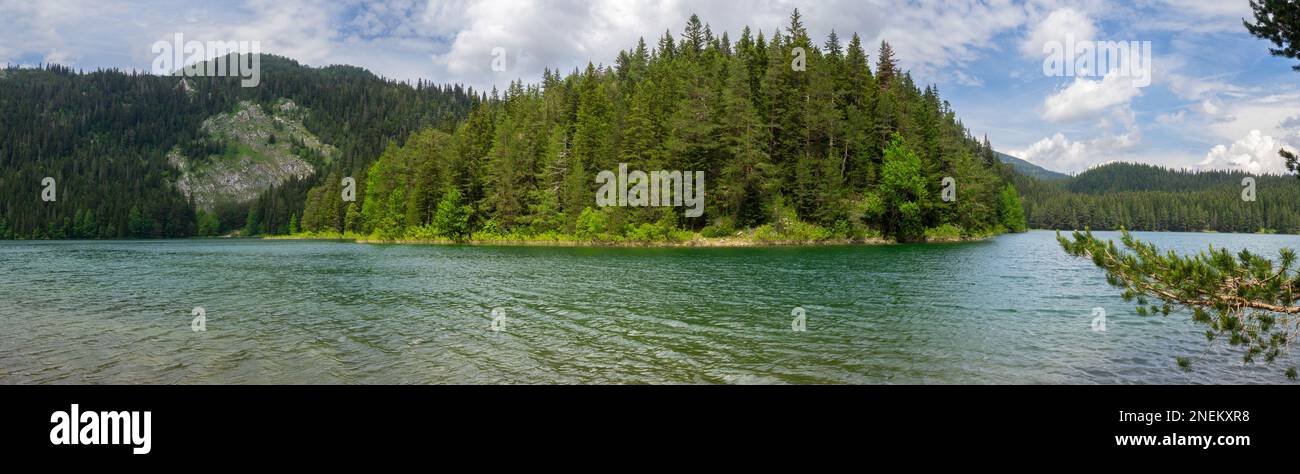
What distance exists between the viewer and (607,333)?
16766 mm

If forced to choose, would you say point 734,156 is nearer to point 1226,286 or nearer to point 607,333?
point 607,333

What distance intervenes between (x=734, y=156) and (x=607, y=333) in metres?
53.0

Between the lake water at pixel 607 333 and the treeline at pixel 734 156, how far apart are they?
3699 centimetres

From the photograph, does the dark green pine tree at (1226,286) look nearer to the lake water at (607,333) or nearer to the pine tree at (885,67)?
the lake water at (607,333)

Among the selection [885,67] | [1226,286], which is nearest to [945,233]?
A: [885,67]

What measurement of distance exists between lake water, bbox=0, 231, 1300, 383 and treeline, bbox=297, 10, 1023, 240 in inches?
1456

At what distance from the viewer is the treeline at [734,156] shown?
68.1m

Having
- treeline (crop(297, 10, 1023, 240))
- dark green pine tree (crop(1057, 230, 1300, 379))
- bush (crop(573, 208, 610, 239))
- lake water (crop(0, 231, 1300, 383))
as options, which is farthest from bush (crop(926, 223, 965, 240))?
dark green pine tree (crop(1057, 230, 1300, 379))

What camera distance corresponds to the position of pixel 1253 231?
188250 mm
